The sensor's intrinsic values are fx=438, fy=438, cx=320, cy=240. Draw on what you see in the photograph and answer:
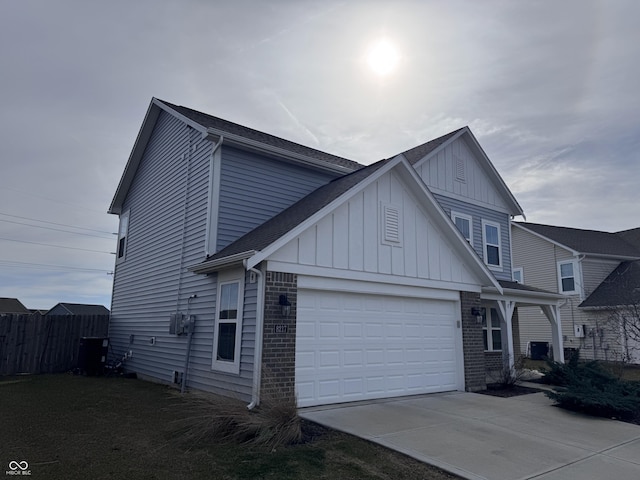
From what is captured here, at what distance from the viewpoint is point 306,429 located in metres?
6.71

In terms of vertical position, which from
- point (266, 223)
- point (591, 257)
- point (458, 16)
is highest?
point (458, 16)

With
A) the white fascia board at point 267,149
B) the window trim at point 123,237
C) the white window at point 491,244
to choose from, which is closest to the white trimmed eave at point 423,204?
the white fascia board at point 267,149

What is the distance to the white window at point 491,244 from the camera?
50.5 ft

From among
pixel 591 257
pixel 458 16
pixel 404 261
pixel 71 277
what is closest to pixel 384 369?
pixel 404 261

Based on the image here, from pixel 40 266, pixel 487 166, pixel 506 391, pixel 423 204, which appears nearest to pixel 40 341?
pixel 423 204

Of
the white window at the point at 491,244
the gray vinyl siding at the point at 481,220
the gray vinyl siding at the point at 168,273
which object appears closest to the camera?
the gray vinyl siding at the point at 168,273

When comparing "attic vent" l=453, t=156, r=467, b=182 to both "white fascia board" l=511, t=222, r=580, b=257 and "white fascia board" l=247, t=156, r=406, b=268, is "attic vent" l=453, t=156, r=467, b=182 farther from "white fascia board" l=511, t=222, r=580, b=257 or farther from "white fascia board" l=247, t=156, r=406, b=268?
"white fascia board" l=511, t=222, r=580, b=257

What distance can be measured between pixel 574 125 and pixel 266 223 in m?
10.6

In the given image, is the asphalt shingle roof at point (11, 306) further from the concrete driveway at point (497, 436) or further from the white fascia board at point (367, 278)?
the concrete driveway at point (497, 436)

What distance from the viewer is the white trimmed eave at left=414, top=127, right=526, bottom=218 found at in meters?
14.9

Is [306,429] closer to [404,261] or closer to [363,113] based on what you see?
[404,261]

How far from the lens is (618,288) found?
70.5 ft

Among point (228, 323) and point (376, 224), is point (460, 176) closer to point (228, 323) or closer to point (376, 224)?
point (376, 224)

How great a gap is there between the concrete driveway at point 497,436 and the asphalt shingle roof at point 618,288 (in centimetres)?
1392
